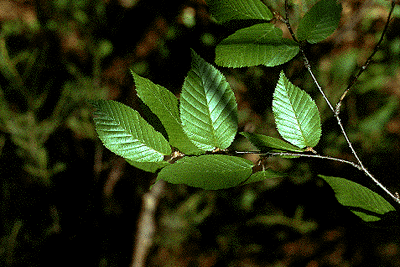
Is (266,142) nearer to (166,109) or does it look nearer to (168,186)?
(166,109)

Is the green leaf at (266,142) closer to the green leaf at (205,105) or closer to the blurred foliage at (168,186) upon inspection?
the green leaf at (205,105)

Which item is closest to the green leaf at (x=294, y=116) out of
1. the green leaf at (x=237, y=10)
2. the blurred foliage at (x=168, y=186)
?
the green leaf at (x=237, y=10)

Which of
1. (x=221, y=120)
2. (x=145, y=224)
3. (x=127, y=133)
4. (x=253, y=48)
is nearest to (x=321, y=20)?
(x=253, y=48)

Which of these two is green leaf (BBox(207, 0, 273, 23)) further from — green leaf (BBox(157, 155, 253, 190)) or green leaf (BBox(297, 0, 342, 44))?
green leaf (BBox(157, 155, 253, 190))

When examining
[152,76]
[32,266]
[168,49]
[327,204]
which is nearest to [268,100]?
[168,49]

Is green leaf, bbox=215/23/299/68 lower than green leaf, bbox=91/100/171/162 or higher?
higher

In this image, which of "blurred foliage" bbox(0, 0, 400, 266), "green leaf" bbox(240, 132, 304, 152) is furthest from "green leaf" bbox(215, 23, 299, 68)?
"blurred foliage" bbox(0, 0, 400, 266)
